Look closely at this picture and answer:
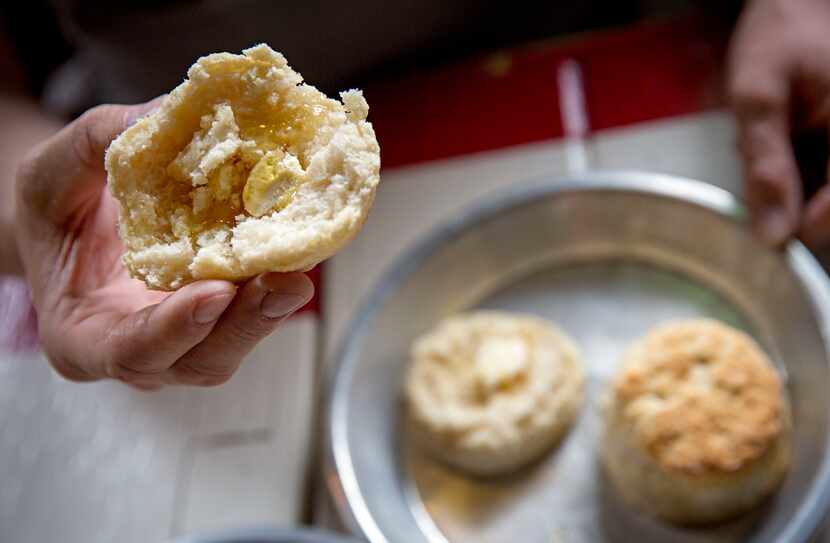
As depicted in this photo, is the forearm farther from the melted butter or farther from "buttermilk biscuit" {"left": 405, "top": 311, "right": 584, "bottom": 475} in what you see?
"buttermilk biscuit" {"left": 405, "top": 311, "right": 584, "bottom": 475}

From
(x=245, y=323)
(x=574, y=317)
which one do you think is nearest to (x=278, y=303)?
(x=245, y=323)

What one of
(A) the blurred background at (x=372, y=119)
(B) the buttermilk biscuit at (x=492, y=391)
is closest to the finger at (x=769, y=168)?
(A) the blurred background at (x=372, y=119)

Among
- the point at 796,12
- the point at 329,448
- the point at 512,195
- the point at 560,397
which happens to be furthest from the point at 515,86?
the point at 329,448

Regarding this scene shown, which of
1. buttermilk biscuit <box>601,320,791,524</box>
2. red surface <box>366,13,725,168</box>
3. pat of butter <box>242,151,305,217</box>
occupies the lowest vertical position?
buttermilk biscuit <box>601,320,791,524</box>

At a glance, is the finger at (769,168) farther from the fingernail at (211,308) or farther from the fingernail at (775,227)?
the fingernail at (211,308)

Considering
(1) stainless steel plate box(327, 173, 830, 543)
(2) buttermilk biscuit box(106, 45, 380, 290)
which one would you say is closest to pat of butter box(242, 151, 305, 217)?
(2) buttermilk biscuit box(106, 45, 380, 290)

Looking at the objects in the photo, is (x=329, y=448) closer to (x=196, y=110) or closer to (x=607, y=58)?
(x=196, y=110)

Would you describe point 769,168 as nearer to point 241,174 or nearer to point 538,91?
point 538,91
